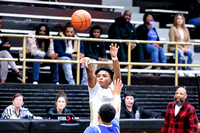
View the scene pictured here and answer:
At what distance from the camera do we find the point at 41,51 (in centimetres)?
1218

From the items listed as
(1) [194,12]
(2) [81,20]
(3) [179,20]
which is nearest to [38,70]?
(2) [81,20]

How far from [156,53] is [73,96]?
2.89m

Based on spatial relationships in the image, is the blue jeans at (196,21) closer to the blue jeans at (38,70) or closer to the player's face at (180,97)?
the blue jeans at (38,70)

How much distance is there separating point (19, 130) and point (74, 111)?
6.37 feet

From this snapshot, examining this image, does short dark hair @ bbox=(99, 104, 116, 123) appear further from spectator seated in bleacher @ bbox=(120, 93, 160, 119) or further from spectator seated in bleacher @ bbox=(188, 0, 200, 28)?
spectator seated in bleacher @ bbox=(188, 0, 200, 28)

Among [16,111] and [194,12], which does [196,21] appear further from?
[16,111]

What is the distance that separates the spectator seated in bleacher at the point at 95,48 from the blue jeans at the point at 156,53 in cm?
137

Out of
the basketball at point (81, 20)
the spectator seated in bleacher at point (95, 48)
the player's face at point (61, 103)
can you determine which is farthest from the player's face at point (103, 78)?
the spectator seated in bleacher at point (95, 48)

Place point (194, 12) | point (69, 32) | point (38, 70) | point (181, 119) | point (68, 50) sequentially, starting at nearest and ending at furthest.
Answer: point (181, 119) < point (38, 70) < point (69, 32) < point (68, 50) < point (194, 12)

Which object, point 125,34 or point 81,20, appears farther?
point 125,34

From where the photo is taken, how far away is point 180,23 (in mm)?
14258

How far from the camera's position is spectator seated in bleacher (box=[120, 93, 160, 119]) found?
36.3ft

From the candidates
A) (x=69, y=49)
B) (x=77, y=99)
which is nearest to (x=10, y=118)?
(x=77, y=99)

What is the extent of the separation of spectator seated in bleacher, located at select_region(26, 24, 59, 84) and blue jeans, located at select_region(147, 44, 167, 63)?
2.81 metres
